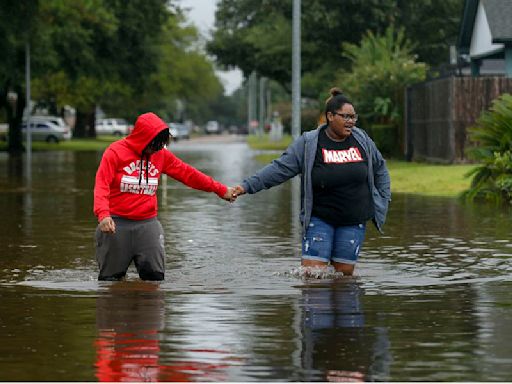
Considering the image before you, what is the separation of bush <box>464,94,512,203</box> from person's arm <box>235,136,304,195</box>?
12.2 metres

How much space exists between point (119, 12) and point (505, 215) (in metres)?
41.1

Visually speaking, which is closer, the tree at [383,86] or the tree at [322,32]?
the tree at [383,86]

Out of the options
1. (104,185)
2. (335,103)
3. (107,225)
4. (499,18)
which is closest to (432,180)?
(499,18)

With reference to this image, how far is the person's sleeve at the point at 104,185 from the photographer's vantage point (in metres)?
12.1

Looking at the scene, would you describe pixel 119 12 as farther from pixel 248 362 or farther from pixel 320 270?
pixel 248 362

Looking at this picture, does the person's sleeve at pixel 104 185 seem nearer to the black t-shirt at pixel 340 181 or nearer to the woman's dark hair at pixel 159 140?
the woman's dark hair at pixel 159 140

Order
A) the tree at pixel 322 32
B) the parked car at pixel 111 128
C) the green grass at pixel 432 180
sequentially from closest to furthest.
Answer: the green grass at pixel 432 180 < the tree at pixel 322 32 < the parked car at pixel 111 128

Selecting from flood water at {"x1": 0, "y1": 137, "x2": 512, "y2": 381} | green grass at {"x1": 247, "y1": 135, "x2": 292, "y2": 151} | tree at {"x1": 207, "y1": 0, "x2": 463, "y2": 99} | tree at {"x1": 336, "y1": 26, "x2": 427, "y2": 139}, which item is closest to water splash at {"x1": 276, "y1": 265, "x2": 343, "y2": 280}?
flood water at {"x1": 0, "y1": 137, "x2": 512, "y2": 381}

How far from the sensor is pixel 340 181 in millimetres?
12578

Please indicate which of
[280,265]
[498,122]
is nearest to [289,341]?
[280,265]

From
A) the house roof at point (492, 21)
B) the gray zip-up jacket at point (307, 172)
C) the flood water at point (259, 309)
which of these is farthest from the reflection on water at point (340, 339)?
the house roof at point (492, 21)

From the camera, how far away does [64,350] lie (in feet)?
30.1

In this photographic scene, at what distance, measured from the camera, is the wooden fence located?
3825cm

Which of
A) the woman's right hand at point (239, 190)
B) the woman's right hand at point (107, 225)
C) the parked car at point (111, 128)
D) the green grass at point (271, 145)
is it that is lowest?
the woman's right hand at point (107, 225)
